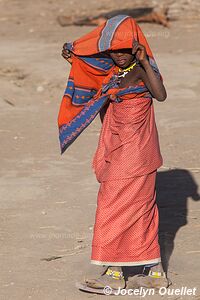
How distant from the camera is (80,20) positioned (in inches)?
670

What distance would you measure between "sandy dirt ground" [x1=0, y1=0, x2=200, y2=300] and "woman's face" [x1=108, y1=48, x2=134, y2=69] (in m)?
1.34

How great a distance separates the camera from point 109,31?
5648 millimetres

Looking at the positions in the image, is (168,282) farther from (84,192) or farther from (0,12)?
(0,12)

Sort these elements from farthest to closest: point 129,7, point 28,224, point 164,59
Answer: point 129,7, point 164,59, point 28,224

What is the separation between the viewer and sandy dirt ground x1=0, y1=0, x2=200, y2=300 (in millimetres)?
6312

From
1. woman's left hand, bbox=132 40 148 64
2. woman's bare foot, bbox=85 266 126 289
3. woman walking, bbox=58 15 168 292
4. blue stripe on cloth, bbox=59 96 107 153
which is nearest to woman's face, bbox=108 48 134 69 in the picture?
woman walking, bbox=58 15 168 292

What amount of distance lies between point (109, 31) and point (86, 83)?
47 centimetres

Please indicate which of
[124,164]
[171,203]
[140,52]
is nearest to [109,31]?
[140,52]

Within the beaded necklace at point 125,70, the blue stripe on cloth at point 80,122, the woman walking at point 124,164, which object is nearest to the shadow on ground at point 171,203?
the woman walking at point 124,164

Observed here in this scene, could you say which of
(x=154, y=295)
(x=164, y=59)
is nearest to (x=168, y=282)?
(x=154, y=295)

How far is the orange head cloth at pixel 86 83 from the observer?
579cm

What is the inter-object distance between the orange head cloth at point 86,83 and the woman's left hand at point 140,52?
0.56 feet

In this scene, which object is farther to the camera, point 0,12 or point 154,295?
point 0,12

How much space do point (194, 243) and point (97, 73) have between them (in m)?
1.49
